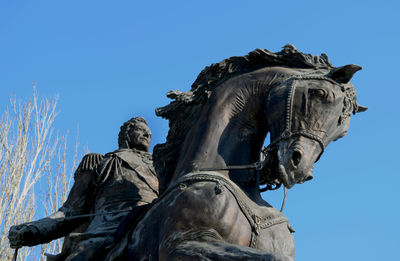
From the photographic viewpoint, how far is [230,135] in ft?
16.4

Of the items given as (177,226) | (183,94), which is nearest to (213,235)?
(177,226)

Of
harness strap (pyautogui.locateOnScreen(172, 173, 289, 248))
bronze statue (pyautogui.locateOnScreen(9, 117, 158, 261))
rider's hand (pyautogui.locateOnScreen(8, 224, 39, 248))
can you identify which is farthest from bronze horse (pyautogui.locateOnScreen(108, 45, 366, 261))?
rider's hand (pyautogui.locateOnScreen(8, 224, 39, 248))

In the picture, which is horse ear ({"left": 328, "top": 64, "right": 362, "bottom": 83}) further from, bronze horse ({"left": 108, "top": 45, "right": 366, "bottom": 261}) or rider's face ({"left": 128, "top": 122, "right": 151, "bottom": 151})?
rider's face ({"left": 128, "top": 122, "right": 151, "bottom": 151})

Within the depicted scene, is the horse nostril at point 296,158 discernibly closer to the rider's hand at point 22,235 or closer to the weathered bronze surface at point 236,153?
the weathered bronze surface at point 236,153

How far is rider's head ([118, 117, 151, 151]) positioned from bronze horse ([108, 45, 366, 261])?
3.65ft

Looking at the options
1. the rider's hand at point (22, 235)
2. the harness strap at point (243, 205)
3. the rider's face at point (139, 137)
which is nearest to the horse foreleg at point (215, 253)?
the harness strap at point (243, 205)

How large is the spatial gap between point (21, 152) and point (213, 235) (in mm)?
12346

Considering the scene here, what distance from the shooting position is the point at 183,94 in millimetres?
5289

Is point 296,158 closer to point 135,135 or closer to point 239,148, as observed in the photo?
point 239,148

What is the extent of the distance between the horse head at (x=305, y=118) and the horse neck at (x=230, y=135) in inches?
5.4

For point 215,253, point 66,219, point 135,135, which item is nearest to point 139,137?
point 135,135

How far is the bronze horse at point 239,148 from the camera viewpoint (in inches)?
180

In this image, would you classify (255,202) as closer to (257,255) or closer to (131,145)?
(257,255)

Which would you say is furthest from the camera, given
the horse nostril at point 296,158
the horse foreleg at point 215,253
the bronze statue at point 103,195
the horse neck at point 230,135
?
the bronze statue at point 103,195
